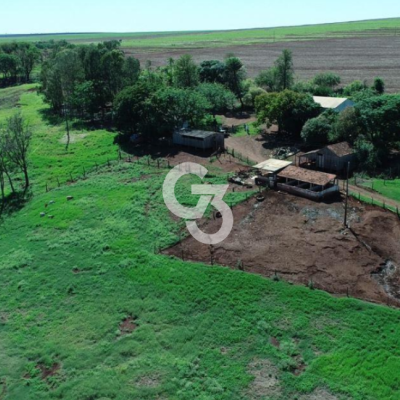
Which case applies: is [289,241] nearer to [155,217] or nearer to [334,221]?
[334,221]

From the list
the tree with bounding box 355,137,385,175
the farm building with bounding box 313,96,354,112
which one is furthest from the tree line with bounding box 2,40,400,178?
the farm building with bounding box 313,96,354,112

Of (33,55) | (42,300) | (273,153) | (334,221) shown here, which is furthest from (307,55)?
(42,300)

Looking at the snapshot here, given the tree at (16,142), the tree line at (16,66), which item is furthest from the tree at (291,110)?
the tree line at (16,66)

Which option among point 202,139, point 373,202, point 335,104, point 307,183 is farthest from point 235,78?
point 373,202

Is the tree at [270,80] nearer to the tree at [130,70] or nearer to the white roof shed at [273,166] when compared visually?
the tree at [130,70]

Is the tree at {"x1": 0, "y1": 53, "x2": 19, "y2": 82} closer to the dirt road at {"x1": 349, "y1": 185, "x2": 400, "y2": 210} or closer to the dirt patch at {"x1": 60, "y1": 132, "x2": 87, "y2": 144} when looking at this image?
the dirt patch at {"x1": 60, "y1": 132, "x2": 87, "y2": 144}

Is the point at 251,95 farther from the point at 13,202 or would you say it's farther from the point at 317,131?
the point at 13,202
